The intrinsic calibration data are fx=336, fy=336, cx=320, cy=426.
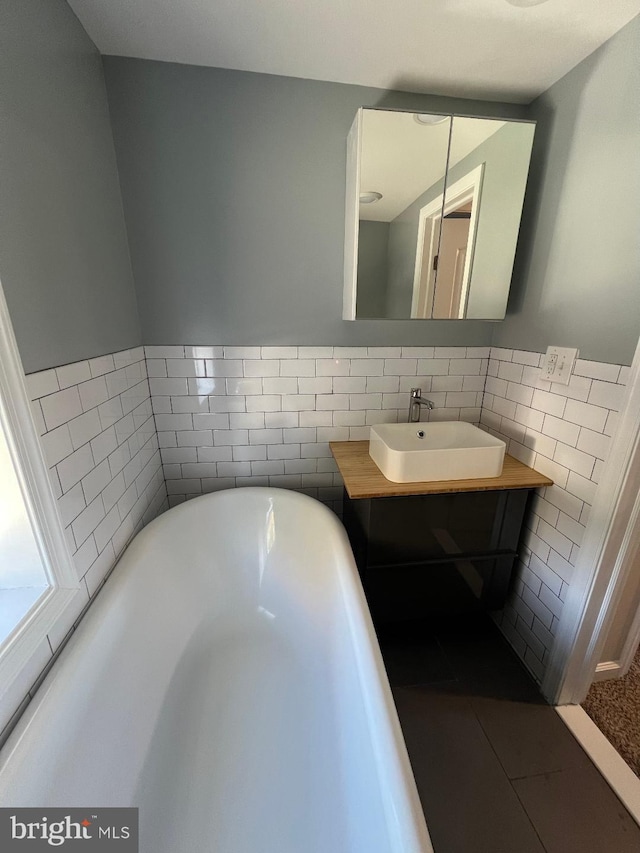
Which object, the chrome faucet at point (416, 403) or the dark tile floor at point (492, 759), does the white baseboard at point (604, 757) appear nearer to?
the dark tile floor at point (492, 759)

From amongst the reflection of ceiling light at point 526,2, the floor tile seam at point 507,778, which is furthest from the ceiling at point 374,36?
the floor tile seam at point 507,778

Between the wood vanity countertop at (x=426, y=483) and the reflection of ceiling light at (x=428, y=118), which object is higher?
the reflection of ceiling light at (x=428, y=118)

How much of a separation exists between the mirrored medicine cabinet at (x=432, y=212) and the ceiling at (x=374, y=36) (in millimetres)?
181

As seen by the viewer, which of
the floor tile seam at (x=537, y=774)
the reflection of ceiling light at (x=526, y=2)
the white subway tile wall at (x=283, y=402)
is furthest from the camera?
the white subway tile wall at (x=283, y=402)

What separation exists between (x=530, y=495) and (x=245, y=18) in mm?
2013

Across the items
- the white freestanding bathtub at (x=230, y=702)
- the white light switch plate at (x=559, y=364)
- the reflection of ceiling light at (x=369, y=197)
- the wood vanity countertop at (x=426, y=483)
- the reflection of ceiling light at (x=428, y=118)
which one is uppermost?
the reflection of ceiling light at (x=428, y=118)

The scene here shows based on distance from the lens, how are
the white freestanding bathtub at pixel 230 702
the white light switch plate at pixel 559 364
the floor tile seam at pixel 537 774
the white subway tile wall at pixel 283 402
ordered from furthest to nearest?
the white subway tile wall at pixel 283 402
the white light switch plate at pixel 559 364
the floor tile seam at pixel 537 774
the white freestanding bathtub at pixel 230 702

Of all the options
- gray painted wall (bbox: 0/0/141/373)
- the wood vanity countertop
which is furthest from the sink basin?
gray painted wall (bbox: 0/0/141/373)

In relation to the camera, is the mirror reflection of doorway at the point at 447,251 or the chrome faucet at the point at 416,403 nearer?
the mirror reflection of doorway at the point at 447,251

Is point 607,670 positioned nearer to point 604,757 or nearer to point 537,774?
point 604,757

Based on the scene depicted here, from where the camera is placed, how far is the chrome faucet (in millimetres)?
1672

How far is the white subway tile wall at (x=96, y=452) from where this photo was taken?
89cm

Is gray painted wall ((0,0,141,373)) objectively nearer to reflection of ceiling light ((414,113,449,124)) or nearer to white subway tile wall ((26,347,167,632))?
white subway tile wall ((26,347,167,632))

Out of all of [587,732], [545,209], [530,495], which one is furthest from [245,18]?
[587,732]
